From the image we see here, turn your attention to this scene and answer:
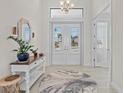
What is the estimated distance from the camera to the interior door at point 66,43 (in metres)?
11.4

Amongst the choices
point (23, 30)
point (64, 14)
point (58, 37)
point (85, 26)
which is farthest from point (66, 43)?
point (23, 30)

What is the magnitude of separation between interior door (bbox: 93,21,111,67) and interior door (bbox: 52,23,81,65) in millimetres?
1208

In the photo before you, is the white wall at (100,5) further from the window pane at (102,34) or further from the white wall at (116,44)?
the white wall at (116,44)

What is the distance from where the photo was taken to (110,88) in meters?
5.59

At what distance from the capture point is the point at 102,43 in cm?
976

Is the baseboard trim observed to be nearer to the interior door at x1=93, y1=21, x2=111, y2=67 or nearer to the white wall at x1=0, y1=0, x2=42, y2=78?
the white wall at x1=0, y1=0, x2=42, y2=78

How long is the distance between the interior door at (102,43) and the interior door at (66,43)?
1.21 meters

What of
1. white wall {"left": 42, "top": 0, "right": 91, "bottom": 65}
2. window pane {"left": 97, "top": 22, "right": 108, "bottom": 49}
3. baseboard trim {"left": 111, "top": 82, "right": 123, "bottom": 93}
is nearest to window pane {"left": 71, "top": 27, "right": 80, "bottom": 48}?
white wall {"left": 42, "top": 0, "right": 91, "bottom": 65}

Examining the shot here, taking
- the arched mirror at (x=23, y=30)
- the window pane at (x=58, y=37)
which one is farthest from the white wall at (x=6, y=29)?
the window pane at (x=58, y=37)

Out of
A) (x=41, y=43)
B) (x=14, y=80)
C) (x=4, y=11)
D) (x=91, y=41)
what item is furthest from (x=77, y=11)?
(x=14, y=80)

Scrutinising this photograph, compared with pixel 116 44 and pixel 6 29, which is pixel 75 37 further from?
pixel 6 29

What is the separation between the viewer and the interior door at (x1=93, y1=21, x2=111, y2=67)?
9.10 meters

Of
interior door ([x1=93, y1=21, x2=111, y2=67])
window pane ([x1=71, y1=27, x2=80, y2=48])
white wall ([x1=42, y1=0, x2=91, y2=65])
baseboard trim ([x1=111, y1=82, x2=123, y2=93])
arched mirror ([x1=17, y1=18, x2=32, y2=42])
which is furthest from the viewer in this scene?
window pane ([x1=71, y1=27, x2=80, y2=48])

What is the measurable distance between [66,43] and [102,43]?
2392mm
